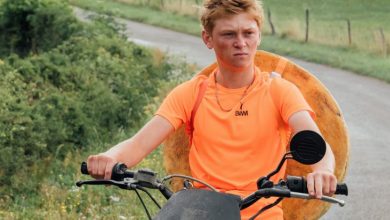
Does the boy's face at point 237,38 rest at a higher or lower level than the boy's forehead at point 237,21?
lower

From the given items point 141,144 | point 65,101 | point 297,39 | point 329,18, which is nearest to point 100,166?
point 141,144

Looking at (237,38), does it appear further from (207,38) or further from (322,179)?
(322,179)

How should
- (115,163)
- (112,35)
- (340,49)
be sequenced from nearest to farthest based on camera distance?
1. (115,163)
2. (112,35)
3. (340,49)

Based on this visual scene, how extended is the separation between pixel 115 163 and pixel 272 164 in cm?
74

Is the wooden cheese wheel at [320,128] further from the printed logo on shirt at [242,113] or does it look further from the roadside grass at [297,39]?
the roadside grass at [297,39]

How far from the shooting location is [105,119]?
12469 millimetres

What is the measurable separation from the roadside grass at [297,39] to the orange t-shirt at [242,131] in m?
15.7

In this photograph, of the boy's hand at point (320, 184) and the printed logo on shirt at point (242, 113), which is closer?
the boy's hand at point (320, 184)

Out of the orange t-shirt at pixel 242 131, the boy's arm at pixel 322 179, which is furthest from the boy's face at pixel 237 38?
the boy's arm at pixel 322 179

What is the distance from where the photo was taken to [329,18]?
126 feet

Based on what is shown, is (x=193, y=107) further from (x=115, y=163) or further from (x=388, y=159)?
(x=388, y=159)

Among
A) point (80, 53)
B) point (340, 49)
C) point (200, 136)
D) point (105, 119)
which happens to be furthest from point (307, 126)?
point (340, 49)

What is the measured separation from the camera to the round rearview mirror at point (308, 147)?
367cm

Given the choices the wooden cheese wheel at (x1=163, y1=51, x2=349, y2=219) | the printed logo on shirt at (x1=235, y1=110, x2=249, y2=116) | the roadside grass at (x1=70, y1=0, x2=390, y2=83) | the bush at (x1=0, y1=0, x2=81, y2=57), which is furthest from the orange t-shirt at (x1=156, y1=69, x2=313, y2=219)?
the roadside grass at (x1=70, y1=0, x2=390, y2=83)
